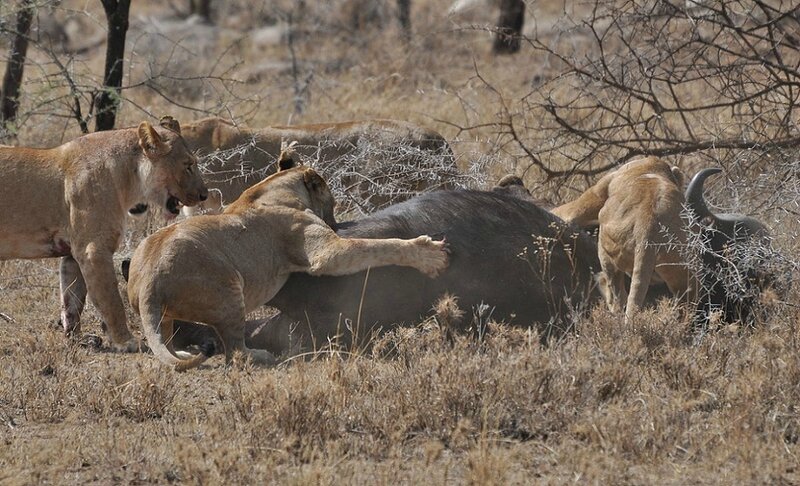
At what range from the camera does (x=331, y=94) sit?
14930 millimetres

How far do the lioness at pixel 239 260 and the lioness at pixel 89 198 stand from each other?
0.54 meters

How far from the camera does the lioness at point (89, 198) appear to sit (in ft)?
21.9

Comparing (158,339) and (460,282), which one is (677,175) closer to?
(460,282)

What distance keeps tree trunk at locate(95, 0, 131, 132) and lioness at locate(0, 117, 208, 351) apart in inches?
116

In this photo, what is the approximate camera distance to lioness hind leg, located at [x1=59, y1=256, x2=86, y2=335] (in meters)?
6.97

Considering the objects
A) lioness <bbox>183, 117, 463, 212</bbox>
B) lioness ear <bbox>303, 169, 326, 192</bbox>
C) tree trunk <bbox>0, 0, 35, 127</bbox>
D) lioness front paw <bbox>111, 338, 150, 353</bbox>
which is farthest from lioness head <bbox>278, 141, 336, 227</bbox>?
tree trunk <bbox>0, 0, 35, 127</bbox>

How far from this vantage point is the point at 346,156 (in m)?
9.12

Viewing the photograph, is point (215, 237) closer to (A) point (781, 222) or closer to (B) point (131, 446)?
(B) point (131, 446)

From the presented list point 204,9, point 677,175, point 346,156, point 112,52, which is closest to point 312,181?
point 677,175

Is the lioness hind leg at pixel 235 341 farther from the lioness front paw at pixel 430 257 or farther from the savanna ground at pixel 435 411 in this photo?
the lioness front paw at pixel 430 257

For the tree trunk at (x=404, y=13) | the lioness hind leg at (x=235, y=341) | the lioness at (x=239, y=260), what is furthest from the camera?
the tree trunk at (x=404, y=13)

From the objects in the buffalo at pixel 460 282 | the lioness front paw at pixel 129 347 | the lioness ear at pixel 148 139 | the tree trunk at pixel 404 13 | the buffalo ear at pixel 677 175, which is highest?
the tree trunk at pixel 404 13

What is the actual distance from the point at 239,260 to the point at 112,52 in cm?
456

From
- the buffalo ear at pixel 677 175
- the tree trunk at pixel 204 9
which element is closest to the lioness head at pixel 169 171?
the buffalo ear at pixel 677 175
